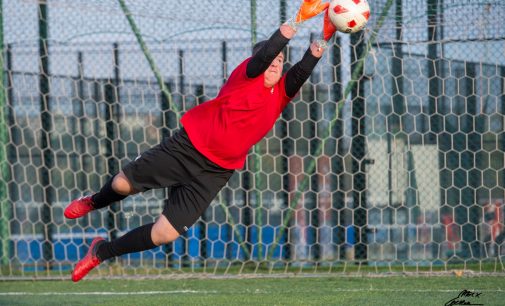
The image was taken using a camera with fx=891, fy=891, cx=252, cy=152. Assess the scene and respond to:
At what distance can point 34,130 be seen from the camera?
961 cm

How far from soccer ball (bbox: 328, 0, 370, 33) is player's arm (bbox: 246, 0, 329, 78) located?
0.08 meters

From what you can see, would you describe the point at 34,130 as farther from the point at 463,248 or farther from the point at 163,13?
the point at 463,248

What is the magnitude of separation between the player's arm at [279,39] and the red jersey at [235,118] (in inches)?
5.3

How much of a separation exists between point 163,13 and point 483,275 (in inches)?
157

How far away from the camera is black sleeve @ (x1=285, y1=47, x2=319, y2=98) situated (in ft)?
18.7

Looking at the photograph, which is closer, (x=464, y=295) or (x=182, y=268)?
(x=464, y=295)

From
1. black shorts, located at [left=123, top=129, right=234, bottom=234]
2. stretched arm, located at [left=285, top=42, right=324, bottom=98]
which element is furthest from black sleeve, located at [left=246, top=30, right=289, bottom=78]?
black shorts, located at [left=123, top=129, right=234, bottom=234]

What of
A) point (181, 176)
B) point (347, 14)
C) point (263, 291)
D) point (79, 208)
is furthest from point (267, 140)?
point (347, 14)

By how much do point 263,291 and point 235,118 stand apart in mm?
2347

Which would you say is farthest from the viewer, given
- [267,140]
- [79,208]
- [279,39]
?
[267,140]

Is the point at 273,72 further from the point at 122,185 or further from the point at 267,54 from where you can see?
the point at 122,185

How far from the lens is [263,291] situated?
24.9ft

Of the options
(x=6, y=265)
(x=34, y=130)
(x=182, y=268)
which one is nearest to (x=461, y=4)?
(x=182, y=268)

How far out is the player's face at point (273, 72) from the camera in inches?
224
